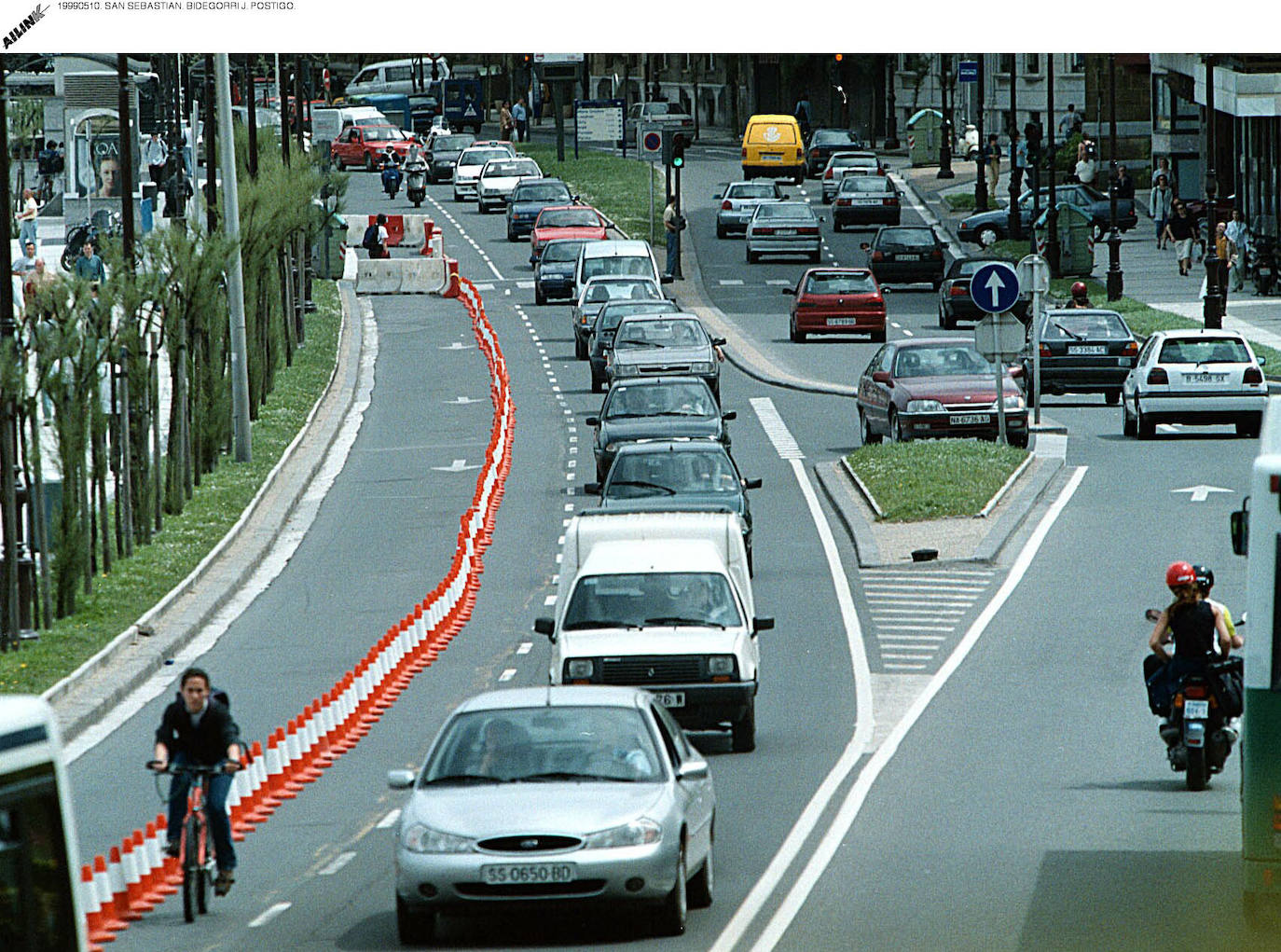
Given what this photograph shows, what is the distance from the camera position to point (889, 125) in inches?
4230

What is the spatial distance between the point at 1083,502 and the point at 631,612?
13.6 m

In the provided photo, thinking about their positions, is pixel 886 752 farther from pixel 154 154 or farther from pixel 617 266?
pixel 154 154

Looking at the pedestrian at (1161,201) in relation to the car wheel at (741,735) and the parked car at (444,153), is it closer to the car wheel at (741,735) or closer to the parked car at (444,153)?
the parked car at (444,153)

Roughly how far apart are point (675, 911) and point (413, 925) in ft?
4.23

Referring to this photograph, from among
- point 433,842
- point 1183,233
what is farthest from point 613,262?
point 433,842

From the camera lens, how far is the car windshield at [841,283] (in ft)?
175

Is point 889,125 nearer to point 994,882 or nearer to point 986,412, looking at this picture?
point 986,412

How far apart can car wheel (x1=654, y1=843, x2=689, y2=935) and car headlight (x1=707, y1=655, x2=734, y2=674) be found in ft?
19.6

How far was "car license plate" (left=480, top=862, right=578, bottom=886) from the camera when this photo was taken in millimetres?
12391

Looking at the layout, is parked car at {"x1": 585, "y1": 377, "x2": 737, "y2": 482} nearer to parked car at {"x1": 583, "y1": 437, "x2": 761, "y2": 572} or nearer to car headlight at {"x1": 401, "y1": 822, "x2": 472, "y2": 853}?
A: parked car at {"x1": 583, "y1": 437, "x2": 761, "y2": 572}

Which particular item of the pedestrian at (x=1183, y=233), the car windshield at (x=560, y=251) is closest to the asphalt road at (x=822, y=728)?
the car windshield at (x=560, y=251)

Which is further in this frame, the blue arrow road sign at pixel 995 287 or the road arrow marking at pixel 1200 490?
the blue arrow road sign at pixel 995 287

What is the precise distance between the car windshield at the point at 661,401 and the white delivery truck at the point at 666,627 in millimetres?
12267

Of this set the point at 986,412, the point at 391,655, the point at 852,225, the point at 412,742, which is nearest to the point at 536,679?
the point at 391,655
